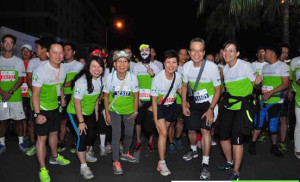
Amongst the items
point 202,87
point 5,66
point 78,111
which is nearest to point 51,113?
point 78,111

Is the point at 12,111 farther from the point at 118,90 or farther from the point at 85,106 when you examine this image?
the point at 118,90

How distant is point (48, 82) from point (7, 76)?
1.98 metres

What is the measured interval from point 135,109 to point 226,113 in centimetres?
158

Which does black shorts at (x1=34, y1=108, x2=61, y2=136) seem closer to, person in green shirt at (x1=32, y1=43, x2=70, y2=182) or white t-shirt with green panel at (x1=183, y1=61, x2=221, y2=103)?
person in green shirt at (x1=32, y1=43, x2=70, y2=182)

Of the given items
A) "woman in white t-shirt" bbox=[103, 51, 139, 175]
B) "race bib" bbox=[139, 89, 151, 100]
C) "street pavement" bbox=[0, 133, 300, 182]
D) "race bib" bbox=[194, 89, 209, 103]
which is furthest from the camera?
"race bib" bbox=[139, 89, 151, 100]

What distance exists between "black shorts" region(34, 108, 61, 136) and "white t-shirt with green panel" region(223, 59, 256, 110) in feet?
9.64

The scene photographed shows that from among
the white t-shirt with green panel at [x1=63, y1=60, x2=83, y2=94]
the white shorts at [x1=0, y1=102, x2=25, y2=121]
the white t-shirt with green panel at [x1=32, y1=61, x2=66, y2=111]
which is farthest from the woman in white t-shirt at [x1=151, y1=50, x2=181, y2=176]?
the white shorts at [x1=0, y1=102, x2=25, y2=121]

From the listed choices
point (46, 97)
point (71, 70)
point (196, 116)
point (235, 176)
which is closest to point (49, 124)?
point (46, 97)

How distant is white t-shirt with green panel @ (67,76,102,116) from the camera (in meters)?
4.51

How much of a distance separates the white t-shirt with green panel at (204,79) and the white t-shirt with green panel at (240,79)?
0.22 m

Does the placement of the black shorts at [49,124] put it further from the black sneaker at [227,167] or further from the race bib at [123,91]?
the black sneaker at [227,167]

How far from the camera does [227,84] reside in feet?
15.2

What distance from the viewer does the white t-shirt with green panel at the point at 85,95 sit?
4.51m

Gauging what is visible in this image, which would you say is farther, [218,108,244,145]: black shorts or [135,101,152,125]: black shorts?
[135,101,152,125]: black shorts
